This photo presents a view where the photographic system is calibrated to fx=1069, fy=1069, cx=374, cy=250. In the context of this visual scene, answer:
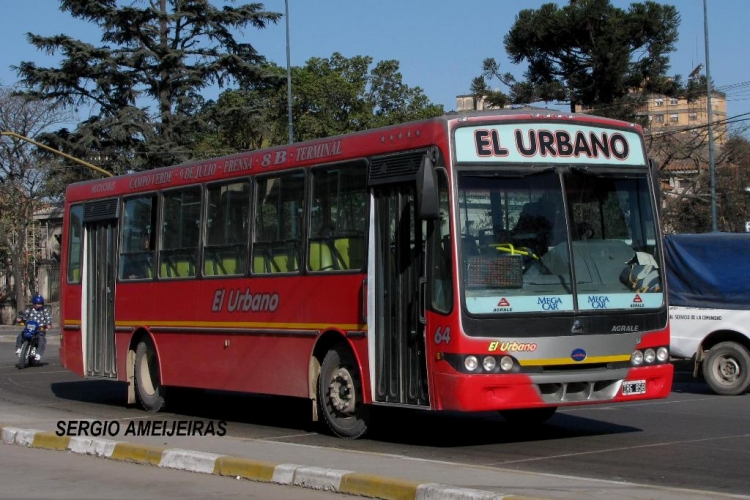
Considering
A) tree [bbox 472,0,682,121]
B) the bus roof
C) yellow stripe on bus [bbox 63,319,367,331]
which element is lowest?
yellow stripe on bus [bbox 63,319,367,331]

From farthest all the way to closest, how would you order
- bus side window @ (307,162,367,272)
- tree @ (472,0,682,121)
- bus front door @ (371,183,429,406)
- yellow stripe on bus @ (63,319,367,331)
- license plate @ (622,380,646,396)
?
tree @ (472,0,682,121) → yellow stripe on bus @ (63,319,367,331) → bus side window @ (307,162,367,272) → bus front door @ (371,183,429,406) → license plate @ (622,380,646,396)

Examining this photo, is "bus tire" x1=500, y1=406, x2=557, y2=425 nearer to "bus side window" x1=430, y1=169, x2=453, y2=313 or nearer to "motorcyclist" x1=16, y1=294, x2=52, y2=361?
"bus side window" x1=430, y1=169, x2=453, y2=313

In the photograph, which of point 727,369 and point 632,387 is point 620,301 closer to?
point 632,387

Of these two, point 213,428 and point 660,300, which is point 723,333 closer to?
point 660,300

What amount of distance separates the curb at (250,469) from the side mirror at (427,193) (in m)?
2.43

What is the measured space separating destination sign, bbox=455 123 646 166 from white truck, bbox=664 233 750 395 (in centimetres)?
599

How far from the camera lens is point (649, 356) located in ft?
33.0

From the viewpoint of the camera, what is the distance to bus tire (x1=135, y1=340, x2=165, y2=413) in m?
14.6

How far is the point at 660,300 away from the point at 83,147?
3206cm

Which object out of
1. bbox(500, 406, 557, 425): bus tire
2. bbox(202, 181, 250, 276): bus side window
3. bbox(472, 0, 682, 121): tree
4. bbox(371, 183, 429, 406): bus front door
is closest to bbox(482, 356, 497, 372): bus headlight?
bbox(371, 183, 429, 406): bus front door

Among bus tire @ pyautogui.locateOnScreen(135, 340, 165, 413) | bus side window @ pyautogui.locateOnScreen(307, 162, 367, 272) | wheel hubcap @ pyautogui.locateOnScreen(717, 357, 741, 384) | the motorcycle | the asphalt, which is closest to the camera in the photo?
the asphalt

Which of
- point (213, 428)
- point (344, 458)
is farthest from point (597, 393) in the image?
point (213, 428)

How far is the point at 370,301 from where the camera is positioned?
10.5m

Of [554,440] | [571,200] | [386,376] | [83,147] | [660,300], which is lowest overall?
[554,440]
